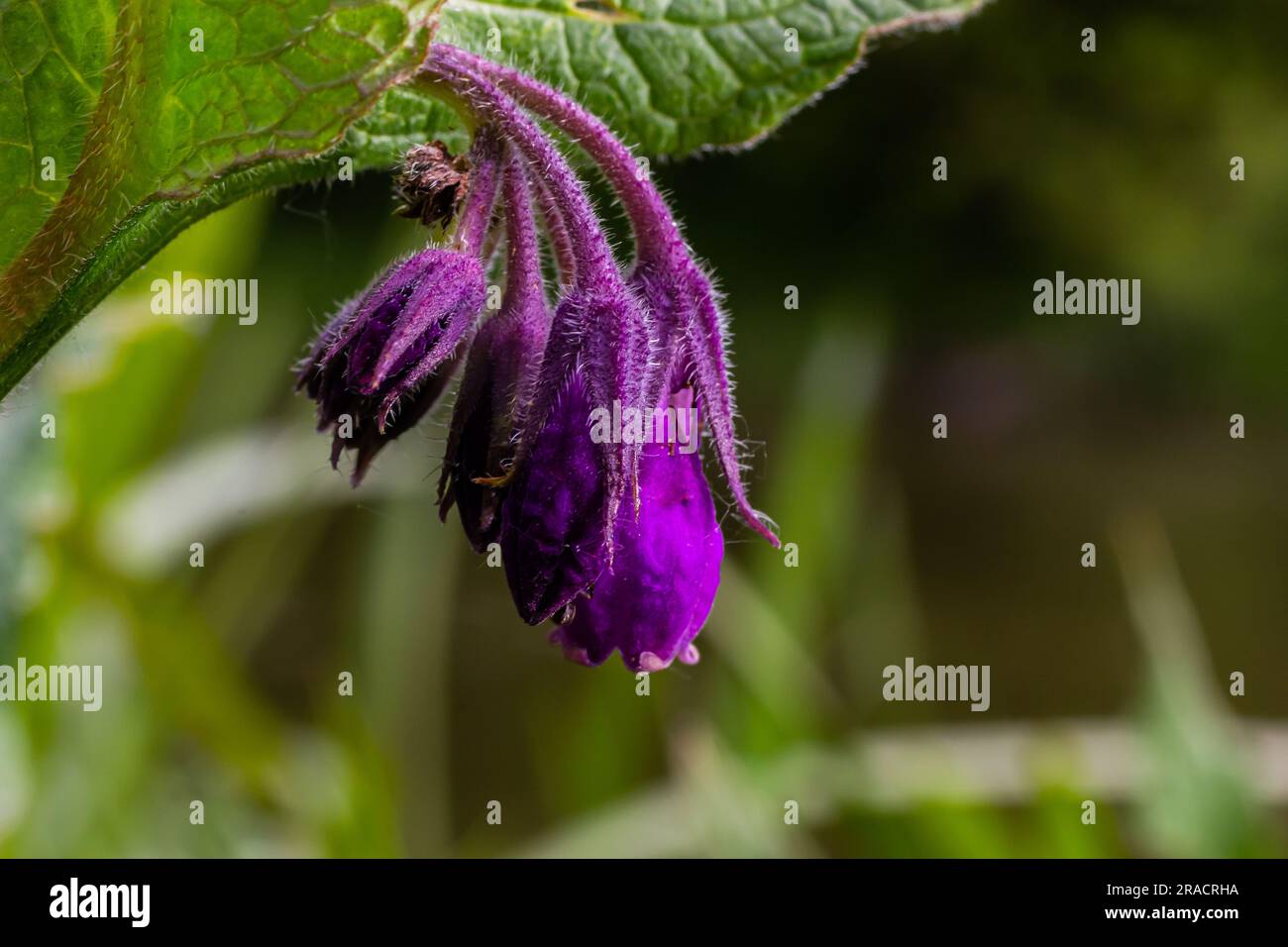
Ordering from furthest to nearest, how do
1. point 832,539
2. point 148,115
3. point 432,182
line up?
point 832,539
point 432,182
point 148,115

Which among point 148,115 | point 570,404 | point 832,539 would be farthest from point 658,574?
point 832,539

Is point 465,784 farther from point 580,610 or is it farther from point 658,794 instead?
point 580,610

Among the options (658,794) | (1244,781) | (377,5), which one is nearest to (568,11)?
(377,5)

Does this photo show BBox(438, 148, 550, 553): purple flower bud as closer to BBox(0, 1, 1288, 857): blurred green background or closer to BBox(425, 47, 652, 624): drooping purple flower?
BBox(425, 47, 652, 624): drooping purple flower

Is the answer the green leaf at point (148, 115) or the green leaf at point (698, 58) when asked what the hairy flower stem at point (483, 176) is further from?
the green leaf at point (698, 58)

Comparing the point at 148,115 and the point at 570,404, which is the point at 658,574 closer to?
the point at 570,404

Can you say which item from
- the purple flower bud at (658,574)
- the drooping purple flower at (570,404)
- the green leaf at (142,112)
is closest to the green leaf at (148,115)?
the green leaf at (142,112)
